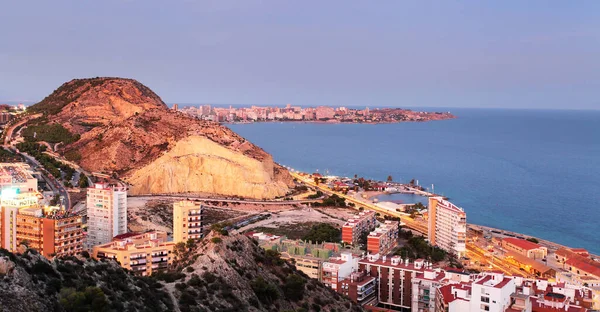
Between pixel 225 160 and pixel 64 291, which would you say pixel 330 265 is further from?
pixel 225 160

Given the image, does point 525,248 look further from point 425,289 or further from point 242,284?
point 242,284

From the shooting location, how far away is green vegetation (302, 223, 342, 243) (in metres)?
29.1

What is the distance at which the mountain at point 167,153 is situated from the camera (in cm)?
4191

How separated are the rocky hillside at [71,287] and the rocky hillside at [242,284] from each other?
91 centimetres

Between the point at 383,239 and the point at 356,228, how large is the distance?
1.79 meters

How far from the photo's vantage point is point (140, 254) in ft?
69.2

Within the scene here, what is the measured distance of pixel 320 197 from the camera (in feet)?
143

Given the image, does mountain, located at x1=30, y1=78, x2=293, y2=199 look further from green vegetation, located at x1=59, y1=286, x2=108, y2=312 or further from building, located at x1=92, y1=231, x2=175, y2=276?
green vegetation, located at x1=59, y1=286, x2=108, y2=312

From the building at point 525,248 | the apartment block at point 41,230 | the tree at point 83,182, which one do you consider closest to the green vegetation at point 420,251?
the building at point 525,248

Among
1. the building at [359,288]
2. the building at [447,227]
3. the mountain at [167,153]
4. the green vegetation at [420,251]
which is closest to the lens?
the building at [359,288]

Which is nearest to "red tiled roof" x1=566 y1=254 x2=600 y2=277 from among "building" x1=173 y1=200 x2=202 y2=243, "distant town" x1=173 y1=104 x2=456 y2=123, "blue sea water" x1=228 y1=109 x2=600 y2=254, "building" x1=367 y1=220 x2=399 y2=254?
"blue sea water" x1=228 y1=109 x2=600 y2=254

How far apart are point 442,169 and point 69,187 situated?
1727 inches

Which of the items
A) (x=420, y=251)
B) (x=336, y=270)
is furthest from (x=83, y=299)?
(x=420, y=251)

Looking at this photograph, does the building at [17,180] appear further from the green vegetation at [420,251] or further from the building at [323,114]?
the building at [323,114]
